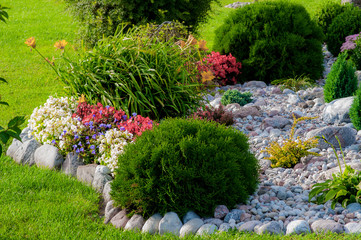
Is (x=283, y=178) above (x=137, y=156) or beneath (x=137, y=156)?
beneath

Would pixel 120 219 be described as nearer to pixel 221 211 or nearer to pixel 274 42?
pixel 221 211

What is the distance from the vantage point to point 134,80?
214 inches

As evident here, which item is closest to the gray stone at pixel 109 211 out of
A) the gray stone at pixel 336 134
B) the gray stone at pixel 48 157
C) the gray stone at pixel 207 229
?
the gray stone at pixel 207 229

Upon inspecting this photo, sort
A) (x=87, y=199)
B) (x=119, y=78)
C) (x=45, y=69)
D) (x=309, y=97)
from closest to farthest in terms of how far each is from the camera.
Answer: (x=87, y=199) → (x=119, y=78) → (x=309, y=97) → (x=45, y=69)

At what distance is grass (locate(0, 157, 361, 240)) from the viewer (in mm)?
3552

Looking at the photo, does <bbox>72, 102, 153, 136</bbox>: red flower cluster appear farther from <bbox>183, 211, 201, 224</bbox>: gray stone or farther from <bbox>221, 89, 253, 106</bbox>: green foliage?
<bbox>221, 89, 253, 106</bbox>: green foliage

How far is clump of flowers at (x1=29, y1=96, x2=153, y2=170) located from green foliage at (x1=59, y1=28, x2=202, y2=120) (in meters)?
0.27

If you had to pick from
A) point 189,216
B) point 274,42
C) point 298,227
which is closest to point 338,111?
point 274,42

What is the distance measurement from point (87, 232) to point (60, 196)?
789 mm

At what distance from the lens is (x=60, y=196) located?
4285 mm

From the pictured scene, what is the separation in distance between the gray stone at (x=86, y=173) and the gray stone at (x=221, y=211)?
155 cm

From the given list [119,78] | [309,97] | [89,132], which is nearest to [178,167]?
[89,132]

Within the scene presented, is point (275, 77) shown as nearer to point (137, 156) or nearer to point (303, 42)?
point (303, 42)

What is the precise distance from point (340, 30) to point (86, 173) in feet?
24.2
